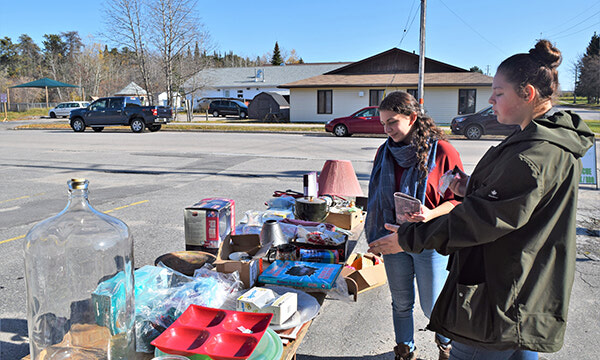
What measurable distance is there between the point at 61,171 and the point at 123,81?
70.6 metres

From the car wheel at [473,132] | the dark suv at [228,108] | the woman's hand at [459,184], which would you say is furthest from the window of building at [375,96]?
the woman's hand at [459,184]

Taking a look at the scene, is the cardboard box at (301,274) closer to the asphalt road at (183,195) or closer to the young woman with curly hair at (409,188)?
the young woman with curly hair at (409,188)

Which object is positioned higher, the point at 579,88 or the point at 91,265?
the point at 579,88

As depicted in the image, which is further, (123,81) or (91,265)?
(123,81)

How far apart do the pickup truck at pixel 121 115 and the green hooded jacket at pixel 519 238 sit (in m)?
24.0

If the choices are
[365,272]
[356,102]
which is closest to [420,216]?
A: [365,272]

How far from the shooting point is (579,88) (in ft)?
265

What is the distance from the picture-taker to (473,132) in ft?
65.8

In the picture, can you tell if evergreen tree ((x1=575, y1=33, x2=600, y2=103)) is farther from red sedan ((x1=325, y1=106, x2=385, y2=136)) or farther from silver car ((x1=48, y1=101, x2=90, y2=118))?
silver car ((x1=48, y1=101, x2=90, y2=118))

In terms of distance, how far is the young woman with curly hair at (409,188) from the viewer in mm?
2717

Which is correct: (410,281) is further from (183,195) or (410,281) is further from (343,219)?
(183,195)

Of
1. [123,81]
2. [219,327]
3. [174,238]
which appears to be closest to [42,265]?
[219,327]

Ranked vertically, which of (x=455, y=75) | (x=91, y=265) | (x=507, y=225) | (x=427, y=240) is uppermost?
(x=455, y=75)

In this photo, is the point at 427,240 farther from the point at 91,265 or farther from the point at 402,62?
the point at 402,62
